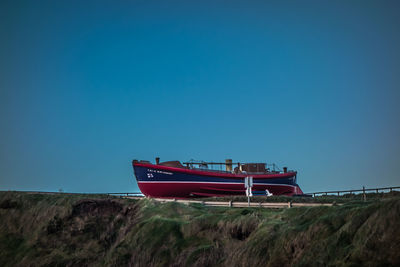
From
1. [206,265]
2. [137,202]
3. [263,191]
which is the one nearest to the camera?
[206,265]

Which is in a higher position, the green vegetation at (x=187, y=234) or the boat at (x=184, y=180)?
the boat at (x=184, y=180)

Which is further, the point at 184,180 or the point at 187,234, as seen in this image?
the point at 184,180

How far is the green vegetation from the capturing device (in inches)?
452

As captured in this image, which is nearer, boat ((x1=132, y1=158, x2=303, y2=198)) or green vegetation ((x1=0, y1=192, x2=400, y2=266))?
green vegetation ((x1=0, y1=192, x2=400, y2=266))

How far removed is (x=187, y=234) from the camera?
17.5 meters

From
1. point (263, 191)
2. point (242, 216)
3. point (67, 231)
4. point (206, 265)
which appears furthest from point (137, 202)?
point (263, 191)

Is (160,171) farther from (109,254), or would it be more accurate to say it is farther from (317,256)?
(317,256)

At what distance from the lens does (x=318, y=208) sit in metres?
15.9

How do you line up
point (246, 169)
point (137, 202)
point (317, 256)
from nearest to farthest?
point (317, 256) → point (137, 202) → point (246, 169)

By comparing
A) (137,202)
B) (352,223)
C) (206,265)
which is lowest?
(206,265)

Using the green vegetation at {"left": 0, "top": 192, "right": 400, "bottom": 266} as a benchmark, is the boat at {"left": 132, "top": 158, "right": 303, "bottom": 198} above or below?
above

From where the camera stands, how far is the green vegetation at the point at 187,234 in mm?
11486

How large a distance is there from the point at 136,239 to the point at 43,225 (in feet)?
23.0

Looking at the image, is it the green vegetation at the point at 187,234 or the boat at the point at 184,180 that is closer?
the green vegetation at the point at 187,234
